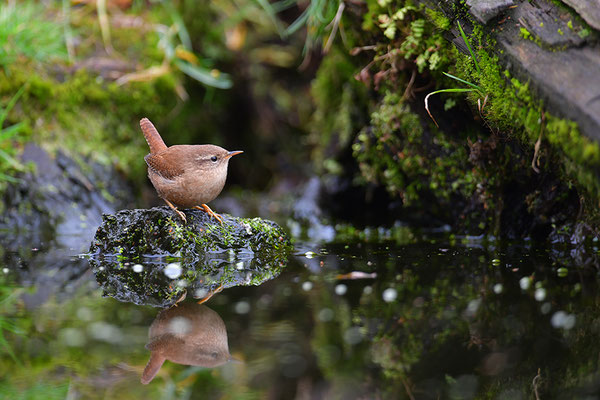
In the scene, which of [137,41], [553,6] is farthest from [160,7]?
[553,6]

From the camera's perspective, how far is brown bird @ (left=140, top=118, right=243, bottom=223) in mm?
4516

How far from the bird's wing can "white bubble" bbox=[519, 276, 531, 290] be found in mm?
2625

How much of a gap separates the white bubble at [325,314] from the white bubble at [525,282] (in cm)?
121

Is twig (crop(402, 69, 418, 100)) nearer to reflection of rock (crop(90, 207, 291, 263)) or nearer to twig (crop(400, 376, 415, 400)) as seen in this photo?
reflection of rock (crop(90, 207, 291, 263))

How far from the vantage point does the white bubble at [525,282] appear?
11.4 ft

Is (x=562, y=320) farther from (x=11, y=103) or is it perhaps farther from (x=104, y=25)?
(x=104, y=25)

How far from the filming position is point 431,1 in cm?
438

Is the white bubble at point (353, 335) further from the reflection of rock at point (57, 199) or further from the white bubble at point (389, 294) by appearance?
the reflection of rock at point (57, 199)

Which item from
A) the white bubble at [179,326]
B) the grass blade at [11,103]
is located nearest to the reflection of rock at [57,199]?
the grass blade at [11,103]

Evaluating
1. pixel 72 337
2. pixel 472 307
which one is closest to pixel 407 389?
pixel 472 307

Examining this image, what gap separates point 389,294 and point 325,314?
0.52 metres

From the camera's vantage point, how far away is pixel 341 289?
3.68 meters

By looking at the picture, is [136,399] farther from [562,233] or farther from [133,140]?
[133,140]

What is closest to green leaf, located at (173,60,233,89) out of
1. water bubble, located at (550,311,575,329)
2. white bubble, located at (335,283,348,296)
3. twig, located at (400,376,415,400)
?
white bubble, located at (335,283,348,296)
